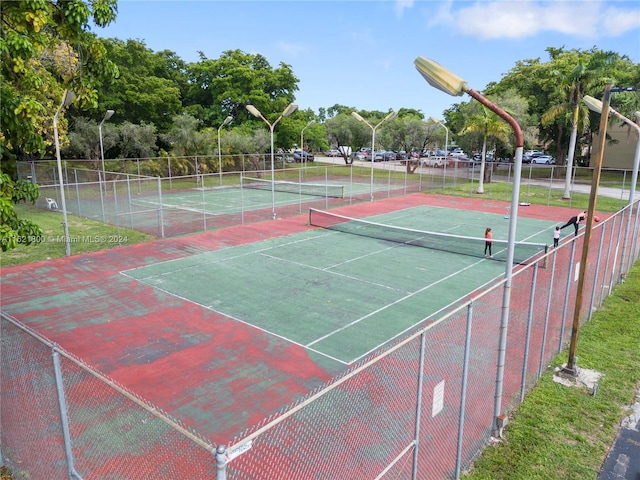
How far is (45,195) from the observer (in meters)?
29.2

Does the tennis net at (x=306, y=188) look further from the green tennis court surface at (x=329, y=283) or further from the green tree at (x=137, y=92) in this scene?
the green tree at (x=137, y=92)

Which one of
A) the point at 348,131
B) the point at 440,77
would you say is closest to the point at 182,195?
the point at 348,131

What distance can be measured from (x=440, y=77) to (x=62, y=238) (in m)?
19.9

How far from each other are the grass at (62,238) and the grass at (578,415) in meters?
13.9

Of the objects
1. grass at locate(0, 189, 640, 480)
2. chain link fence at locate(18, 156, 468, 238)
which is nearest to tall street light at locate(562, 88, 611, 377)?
grass at locate(0, 189, 640, 480)

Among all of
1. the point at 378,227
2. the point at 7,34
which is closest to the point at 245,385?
the point at 7,34

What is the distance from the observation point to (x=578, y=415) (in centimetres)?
851

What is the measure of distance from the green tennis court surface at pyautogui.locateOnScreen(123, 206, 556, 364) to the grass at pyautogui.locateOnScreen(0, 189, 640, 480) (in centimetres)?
352

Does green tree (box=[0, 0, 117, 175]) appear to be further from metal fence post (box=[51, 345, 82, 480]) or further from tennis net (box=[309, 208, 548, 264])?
tennis net (box=[309, 208, 548, 264])

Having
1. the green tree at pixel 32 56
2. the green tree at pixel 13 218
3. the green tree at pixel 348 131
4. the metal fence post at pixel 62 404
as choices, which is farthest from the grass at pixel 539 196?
the metal fence post at pixel 62 404

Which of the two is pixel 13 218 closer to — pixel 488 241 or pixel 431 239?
pixel 488 241

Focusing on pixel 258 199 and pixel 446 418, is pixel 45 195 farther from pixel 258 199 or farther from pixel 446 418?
pixel 446 418

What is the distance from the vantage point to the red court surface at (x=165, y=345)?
8785mm

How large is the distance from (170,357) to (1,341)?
4.12 meters
